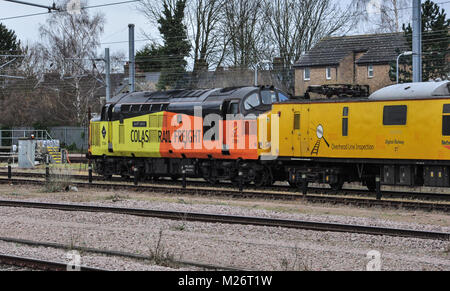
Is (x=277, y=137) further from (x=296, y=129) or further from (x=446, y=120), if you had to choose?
(x=446, y=120)

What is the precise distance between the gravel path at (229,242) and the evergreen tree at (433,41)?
1035 inches

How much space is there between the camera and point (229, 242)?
1136 cm

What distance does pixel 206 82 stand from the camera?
4950cm

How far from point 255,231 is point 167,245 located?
241 cm

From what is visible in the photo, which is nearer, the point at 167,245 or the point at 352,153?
the point at 167,245

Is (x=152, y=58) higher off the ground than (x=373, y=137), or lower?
higher

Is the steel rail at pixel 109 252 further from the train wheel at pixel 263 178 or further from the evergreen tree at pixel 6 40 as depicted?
the evergreen tree at pixel 6 40

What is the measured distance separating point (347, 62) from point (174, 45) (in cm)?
1730

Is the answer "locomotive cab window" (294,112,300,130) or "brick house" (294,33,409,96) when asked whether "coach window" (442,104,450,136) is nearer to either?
"locomotive cab window" (294,112,300,130)

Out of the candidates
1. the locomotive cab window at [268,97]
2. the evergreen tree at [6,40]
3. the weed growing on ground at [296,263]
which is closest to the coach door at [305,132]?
the locomotive cab window at [268,97]

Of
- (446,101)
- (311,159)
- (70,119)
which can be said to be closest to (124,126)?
(311,159)

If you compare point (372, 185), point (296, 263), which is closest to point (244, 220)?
point (296, 263)

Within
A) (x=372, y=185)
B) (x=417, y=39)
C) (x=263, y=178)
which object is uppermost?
(x=417, y=39)
